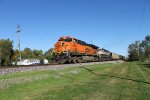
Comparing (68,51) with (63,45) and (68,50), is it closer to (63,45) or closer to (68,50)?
(68,50)

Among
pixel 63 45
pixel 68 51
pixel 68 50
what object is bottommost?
pixel 68 51

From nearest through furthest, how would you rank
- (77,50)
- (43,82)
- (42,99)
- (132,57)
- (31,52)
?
(42,99) < (43,82) < (77,50) < (132,57) < (31,52)

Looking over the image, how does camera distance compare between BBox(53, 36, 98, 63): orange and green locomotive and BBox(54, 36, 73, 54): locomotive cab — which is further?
BBox(54, 36, 73, 54): locomotive cab

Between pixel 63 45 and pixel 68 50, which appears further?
pixel 63 45

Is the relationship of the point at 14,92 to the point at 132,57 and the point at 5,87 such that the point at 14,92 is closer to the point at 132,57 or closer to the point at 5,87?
the point at 5,87

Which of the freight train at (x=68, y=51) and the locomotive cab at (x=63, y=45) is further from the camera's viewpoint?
the locomotive cab at (x=63, y=45)

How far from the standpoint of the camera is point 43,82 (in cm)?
1747

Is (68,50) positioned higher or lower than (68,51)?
higher

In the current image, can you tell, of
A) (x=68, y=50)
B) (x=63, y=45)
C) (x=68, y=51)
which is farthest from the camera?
(x=63, y=45)

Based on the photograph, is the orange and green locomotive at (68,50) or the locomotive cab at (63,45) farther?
the locomotive cab at (63,45)

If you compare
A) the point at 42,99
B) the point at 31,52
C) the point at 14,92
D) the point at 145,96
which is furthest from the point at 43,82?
the point at 31,52

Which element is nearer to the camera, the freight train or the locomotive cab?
the freight train

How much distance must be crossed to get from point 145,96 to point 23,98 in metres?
5.19

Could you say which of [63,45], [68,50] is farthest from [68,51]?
[63,45]
